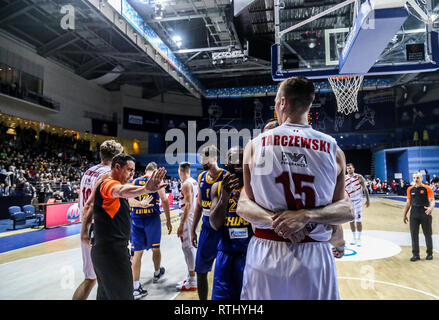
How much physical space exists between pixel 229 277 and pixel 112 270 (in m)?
1.10

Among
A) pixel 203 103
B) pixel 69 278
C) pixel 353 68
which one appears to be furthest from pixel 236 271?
pixel 203 103

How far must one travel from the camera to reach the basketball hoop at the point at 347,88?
8156mm

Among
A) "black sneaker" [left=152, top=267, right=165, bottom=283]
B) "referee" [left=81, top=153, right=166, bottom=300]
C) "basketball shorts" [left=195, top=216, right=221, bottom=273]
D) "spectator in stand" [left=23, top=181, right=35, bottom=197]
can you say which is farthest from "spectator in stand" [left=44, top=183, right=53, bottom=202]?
"basketball shorts" [left=195, top=216, right=221, bottom=273]

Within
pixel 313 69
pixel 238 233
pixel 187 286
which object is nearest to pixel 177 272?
pixel 187 286

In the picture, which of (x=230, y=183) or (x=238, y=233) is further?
(x=238, y=233)

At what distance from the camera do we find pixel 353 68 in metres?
5.42

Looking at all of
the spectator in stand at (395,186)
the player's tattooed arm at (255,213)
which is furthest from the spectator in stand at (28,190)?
Result: the spectator in stand at (395,186)

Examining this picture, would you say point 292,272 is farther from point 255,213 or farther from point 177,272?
point 177,272

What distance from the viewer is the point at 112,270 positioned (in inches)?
103

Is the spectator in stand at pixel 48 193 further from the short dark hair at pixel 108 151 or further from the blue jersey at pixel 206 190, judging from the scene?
the blue jersey at pixel 206 190

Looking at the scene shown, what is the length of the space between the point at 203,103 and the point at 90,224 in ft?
83.9

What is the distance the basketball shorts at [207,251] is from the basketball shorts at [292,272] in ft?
5.52

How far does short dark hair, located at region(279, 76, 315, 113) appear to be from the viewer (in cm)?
A: 160
